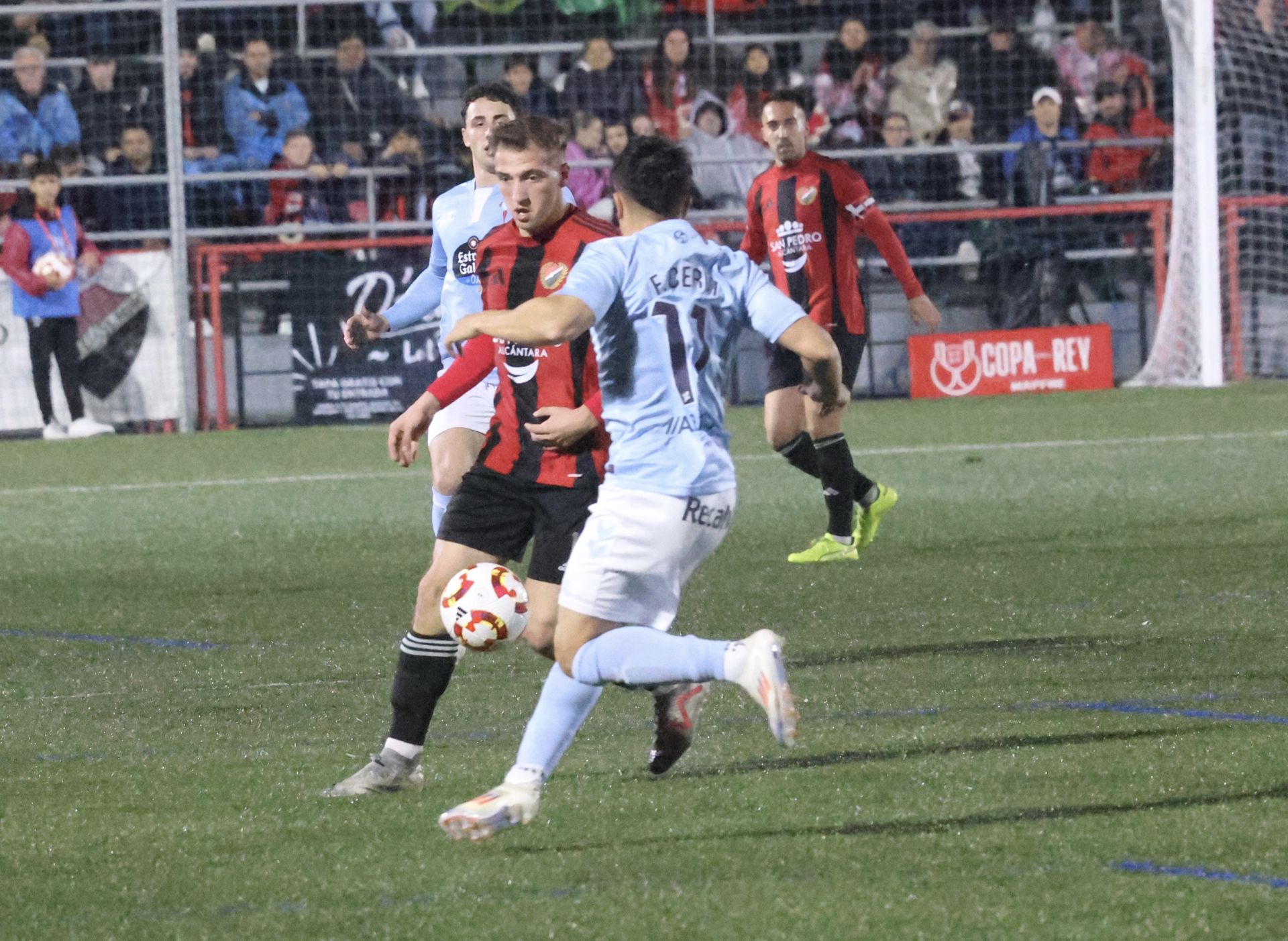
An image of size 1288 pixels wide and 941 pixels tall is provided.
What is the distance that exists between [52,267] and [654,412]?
1259 cm

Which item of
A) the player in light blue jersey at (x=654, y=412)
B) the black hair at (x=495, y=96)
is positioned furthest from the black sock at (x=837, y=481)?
the player in light blue jersey at (x=654, y=412)

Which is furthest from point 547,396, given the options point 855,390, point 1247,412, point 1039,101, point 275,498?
point 1039,101

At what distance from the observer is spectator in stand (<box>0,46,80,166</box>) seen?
18.7m

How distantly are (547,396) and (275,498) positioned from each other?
7.36 metres

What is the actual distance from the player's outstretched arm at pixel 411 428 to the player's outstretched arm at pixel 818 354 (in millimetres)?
1042

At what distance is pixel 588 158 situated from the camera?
18.9m

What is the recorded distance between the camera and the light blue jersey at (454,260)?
22.2 feet

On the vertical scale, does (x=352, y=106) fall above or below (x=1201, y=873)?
above

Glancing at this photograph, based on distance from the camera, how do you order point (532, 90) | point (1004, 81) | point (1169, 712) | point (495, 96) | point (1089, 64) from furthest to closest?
point (1089, 64)
point (1004, 81)
point (532, 90)
point (495, 96)
point (1169, 712)

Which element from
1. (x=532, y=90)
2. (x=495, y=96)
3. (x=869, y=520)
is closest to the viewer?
(x=495, y=96)

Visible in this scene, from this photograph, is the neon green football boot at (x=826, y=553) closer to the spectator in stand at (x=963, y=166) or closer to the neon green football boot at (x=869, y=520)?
the neon green football boot at (x=869, y=520)

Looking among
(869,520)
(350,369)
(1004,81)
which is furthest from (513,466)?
(1004,81)

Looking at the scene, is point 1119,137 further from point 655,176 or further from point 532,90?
point 655,176

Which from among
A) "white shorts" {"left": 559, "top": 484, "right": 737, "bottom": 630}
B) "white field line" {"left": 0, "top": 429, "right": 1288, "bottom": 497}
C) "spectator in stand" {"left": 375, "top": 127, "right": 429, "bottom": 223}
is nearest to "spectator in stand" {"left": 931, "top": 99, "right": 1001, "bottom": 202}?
"spectator in stand" {"left": 375, "top": 127, "right": 429, "bottom": 223}
